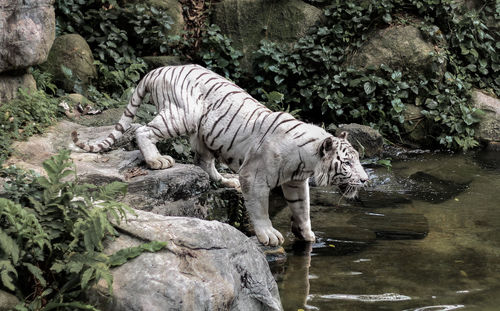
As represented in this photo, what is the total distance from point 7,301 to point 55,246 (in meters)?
0.39

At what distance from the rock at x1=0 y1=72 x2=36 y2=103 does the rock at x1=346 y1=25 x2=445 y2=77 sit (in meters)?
4.97

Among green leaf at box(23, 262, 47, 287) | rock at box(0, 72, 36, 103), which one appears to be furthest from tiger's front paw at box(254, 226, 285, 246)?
rock at box(0, 72, 36, 103)

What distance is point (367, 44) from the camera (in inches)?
380

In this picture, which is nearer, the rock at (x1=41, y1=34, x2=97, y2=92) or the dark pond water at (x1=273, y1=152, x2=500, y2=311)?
the dark pond water at (x1=273, y1=152, x2=500, y2=311)

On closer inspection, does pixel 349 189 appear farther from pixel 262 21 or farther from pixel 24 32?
pixel 262 21

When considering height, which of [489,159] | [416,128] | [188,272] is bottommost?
[489,159]

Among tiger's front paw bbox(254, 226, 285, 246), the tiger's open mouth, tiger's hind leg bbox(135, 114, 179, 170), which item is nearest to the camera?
the tiger's open mouth

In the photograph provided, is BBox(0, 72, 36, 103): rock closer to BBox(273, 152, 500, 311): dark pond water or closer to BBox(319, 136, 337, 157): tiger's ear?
BBox(273, 152, 500, 311): dark pond water

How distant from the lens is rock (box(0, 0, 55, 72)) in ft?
20.0

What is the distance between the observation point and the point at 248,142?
5.30m

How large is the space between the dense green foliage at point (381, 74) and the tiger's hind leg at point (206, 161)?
A: 3.49 metres

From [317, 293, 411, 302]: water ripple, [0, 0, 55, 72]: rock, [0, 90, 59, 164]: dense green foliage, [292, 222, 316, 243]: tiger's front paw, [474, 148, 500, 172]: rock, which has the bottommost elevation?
[474, 148, 500, 172]: rock

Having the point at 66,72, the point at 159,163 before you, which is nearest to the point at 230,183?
the point at 159,163

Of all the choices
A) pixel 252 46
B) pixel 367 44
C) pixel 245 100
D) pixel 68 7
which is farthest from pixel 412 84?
pixel 68 7
